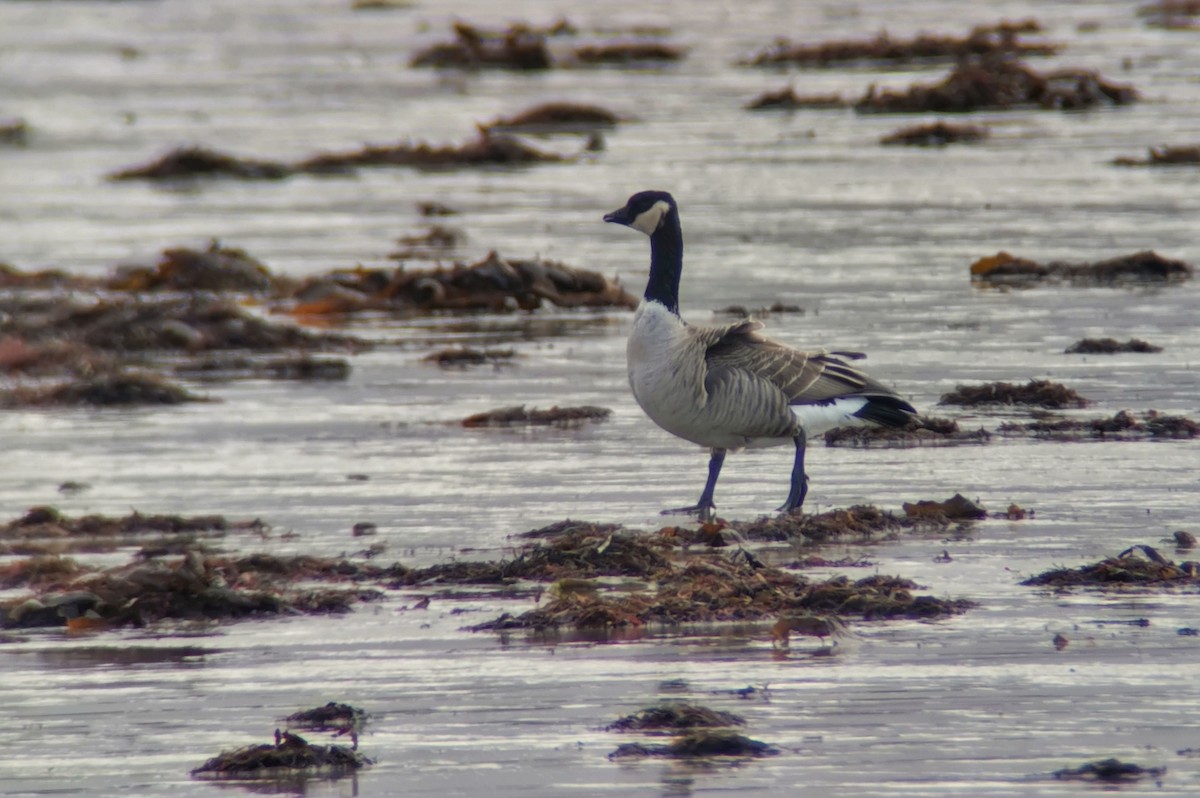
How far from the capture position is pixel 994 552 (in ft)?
35.9

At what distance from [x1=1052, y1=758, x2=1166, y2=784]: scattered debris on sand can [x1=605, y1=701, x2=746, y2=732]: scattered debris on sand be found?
1.21m

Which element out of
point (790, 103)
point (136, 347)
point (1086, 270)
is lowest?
point (136, 347)

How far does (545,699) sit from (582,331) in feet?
38.0

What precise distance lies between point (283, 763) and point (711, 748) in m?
1.40

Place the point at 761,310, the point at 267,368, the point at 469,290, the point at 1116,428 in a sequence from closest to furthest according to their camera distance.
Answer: the point at 1116,428 < the point at 267,368 < the point at 761,310 < the point at 469,290

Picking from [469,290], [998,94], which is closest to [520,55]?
Result: [998,94]

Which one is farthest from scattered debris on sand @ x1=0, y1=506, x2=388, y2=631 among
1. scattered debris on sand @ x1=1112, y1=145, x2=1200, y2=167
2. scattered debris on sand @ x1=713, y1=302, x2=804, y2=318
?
scattered debris on sand @ x1=1112, y1=145, x2=1200, y2=167

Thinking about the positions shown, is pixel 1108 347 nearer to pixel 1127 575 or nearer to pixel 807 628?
pixel 1127 575

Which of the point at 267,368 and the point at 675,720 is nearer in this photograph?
the point at 675,720

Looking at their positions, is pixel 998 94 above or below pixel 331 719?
above

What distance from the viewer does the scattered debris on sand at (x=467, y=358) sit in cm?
1848

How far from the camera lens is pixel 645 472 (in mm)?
13648

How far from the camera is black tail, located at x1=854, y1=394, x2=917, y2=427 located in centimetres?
1292

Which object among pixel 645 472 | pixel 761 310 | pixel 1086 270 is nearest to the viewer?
pixel 645 472
